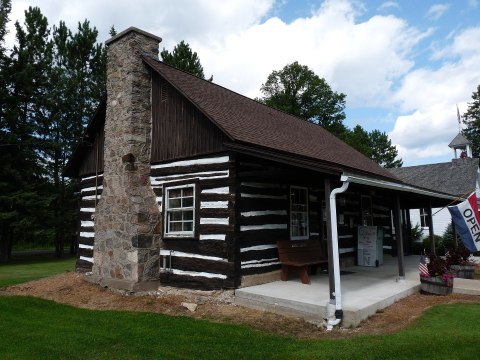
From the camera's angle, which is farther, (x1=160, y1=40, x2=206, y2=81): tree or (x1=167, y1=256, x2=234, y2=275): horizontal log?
(x1=160, y1=40, x2=206, y2=81): tree

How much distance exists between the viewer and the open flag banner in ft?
30.2

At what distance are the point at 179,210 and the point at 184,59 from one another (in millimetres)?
23331

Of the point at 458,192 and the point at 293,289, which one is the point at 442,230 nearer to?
the point at 458,192

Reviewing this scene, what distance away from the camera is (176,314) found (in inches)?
315

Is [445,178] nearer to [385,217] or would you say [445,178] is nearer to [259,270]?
[385,217]

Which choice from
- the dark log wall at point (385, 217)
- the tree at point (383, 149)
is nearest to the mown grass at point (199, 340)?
the dark log wall at point (385, 217)

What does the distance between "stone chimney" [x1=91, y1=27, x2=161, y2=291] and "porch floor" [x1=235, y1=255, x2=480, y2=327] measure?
2934 mm

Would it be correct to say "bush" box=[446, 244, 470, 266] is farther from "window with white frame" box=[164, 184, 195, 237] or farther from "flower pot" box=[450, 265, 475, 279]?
"window with white frame" box=[164, 184, 195, 237]

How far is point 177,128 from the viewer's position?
10.2 meters

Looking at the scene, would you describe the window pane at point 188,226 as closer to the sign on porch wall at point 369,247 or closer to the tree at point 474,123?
the sign on porch wall at point 369,247

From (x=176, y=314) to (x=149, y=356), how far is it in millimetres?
2695

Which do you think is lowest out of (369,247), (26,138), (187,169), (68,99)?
(369,247)

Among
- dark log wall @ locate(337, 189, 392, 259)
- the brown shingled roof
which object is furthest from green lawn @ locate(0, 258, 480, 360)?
dark log wall @ locate(337, 189, 392, 259)

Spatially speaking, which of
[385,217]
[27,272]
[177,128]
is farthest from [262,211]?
[27,272]
